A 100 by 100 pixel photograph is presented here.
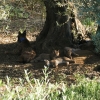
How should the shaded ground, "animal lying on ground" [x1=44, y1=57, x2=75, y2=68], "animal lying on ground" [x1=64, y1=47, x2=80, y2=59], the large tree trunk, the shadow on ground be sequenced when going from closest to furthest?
the shaded ground < the shadow on ground < "animal lying on ground" [x1=44, y1=57, x2=75, y2=68] < "animal lying on ground" [x1=64, y1=47, x2=80, y2=59] < the large tree trunk

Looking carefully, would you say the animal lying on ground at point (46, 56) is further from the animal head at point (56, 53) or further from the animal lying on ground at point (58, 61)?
the animal lying on ground at point (58, 61)

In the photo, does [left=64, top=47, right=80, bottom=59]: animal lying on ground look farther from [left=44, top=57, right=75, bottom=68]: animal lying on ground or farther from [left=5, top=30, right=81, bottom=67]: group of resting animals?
[left=44, top=57, right=75, bottom=68]: animal lying on ground

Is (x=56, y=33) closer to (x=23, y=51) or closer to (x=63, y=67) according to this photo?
(x=23, y=51)

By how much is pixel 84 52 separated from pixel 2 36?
4015 mm

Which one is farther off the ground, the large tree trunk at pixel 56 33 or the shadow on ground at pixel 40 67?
the large tree trunk at pixel 56 33

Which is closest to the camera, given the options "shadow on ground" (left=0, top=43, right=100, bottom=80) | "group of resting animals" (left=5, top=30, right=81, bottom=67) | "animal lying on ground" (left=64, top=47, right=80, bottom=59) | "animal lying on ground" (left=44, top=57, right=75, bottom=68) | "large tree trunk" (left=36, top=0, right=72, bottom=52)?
"shadow on ground" (left=0, top=43, right=100, bottom=80)

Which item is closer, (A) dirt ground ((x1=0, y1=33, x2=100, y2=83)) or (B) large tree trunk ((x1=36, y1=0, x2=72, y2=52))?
(A) dirt ground ((x1=0, y1=33, x2=100, y2=83))

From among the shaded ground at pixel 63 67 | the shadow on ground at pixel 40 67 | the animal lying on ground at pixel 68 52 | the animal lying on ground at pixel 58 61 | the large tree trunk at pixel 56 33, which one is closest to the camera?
the shaded ground at pixel 63 67

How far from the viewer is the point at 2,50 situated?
32.8 ft

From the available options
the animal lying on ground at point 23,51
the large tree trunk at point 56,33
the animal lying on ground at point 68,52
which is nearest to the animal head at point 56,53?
the animal lying on ground at point 68,52

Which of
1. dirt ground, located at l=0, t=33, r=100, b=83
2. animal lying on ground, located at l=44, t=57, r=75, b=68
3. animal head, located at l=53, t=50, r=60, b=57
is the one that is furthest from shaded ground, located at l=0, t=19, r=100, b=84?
animal head, located at l=53, t=50, r=60, b=57

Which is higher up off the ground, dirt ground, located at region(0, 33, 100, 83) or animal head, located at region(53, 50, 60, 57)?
animal head, located at region(53, 50, 60, 57)

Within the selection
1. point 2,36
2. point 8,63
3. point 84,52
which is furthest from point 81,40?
point 2,36

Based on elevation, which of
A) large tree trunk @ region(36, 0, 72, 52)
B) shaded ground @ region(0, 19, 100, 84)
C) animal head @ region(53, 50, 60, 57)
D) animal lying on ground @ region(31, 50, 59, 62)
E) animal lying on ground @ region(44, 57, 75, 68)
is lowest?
shaded ground @ region(0, 19, 100, 84)
